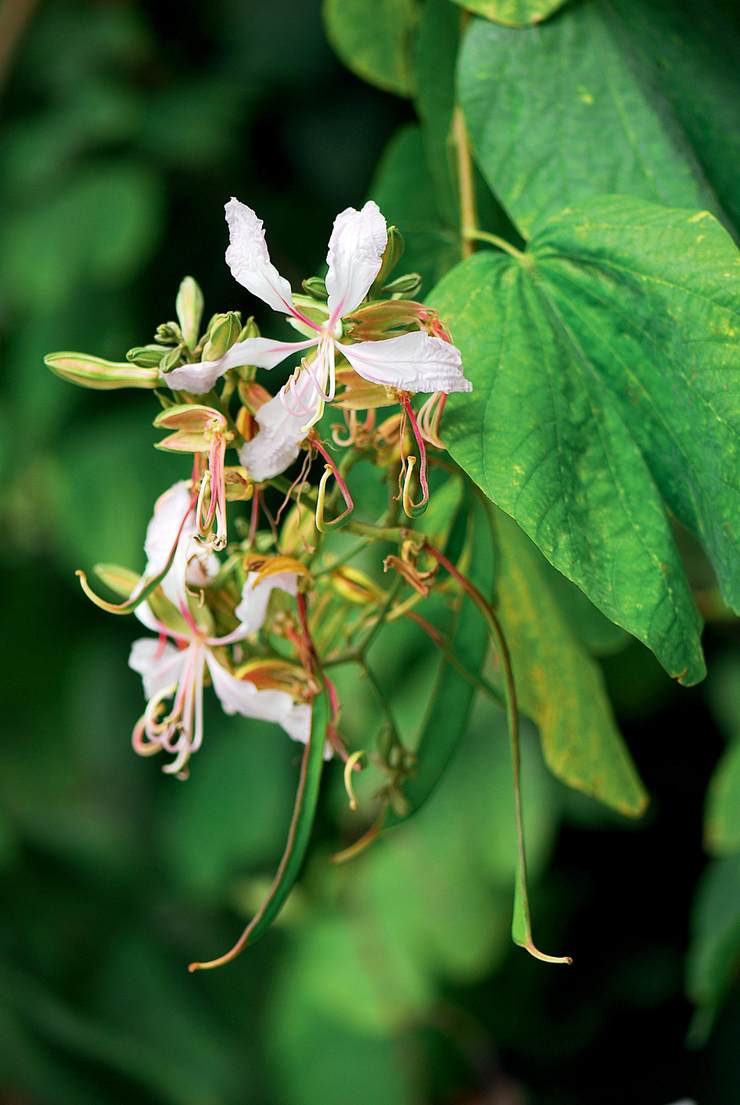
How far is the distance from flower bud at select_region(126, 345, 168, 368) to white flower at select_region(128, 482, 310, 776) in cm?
4

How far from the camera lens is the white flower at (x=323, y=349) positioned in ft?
0.99

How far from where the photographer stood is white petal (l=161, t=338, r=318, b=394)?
316 mm

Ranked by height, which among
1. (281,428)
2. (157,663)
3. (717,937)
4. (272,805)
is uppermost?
(281,428)

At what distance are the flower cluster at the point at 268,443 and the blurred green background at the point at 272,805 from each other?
51cm

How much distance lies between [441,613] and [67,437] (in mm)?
700

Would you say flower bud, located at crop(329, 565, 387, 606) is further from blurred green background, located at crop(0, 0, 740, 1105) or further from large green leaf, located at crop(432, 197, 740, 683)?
blurred green background, located at crop(0, 0, 740, 1105)

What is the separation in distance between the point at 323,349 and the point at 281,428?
0.02 meters

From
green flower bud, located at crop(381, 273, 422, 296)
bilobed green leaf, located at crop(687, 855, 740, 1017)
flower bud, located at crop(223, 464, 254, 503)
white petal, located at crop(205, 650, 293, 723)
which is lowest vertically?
bilobed green leaf, located at crop(687, 855, 740, 1017)

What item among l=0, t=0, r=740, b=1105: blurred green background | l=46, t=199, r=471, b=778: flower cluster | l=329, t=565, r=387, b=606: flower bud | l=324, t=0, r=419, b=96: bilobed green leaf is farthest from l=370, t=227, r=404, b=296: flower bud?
l=0, t=0, r=740, b=1105: blurred green background

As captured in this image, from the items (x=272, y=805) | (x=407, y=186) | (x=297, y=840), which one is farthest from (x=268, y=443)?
(x=272, y=805)

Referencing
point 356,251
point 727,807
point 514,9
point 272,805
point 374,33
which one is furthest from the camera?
point 272,805

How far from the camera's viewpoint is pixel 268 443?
1.07 ft

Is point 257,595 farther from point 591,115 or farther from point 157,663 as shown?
point 591,115

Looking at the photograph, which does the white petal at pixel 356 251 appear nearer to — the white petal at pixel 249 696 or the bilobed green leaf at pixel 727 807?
the white petal at pixel 249 696
